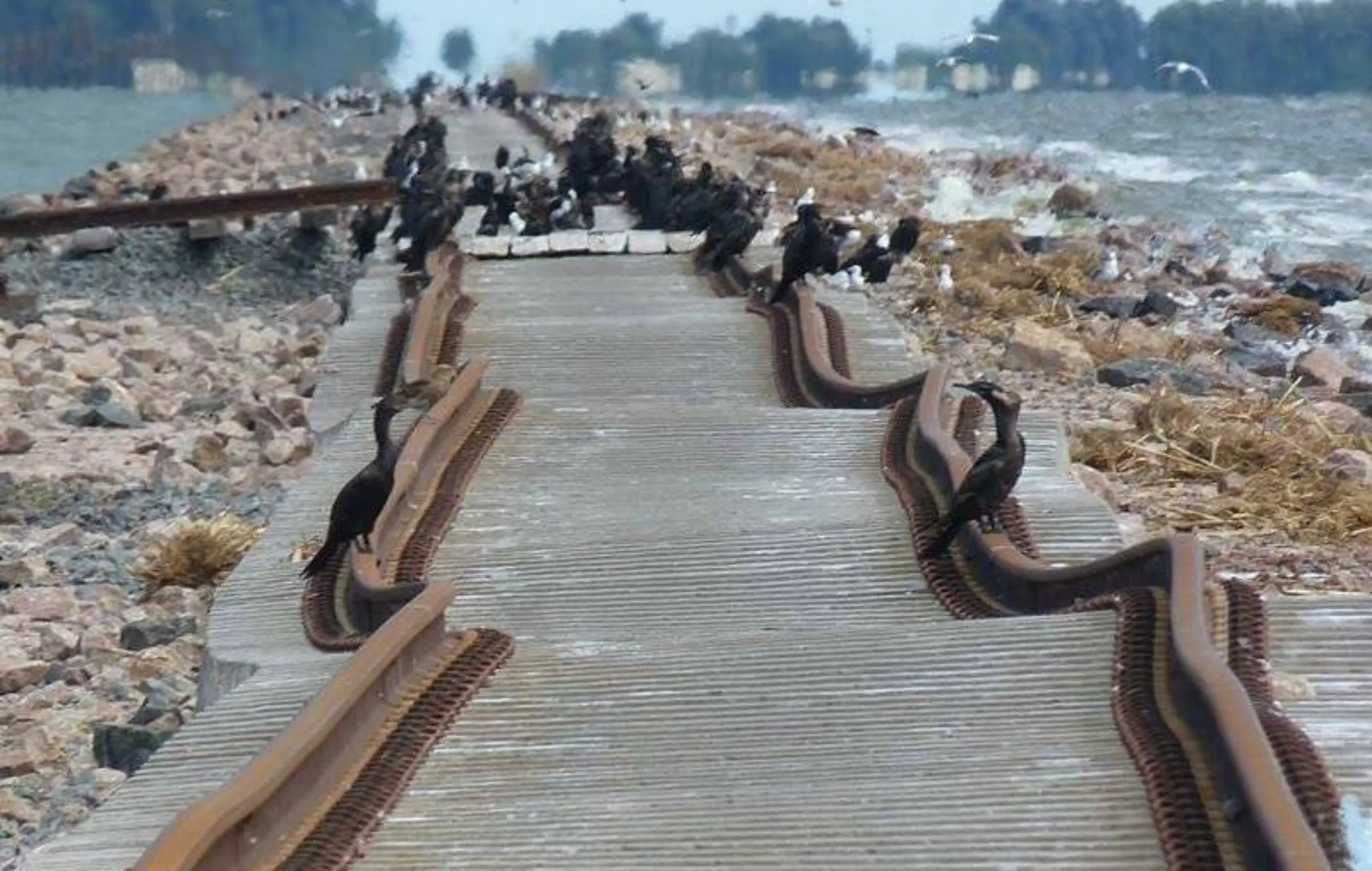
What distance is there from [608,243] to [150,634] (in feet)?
31.1

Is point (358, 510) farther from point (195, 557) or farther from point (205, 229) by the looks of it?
point (205, 229)

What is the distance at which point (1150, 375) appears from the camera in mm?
14844

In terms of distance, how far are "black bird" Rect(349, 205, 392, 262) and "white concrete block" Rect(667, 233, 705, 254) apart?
3567 millimetres

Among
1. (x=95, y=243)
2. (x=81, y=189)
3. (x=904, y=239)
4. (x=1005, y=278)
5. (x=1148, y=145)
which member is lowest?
(x=1148, y=145)

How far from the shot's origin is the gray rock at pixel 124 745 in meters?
7.70

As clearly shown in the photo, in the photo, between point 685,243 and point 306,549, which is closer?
point 306,549

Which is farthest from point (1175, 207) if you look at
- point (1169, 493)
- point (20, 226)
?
point (1169, 493)

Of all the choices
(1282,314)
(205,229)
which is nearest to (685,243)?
(1282,314)

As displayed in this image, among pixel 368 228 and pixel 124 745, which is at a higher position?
pixel 124 745

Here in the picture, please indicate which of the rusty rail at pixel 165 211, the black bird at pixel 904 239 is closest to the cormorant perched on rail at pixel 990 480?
the black bird at pixel 904 239

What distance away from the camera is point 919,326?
17.7 m

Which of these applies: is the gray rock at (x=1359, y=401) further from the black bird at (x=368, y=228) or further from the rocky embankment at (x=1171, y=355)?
the black bird at (x=368, y=228)

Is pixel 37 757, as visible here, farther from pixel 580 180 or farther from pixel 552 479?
pixel 580 180

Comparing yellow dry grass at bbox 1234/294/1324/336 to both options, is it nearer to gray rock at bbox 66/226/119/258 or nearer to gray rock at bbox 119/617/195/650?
gray rock at bbox 66/226/119/258
